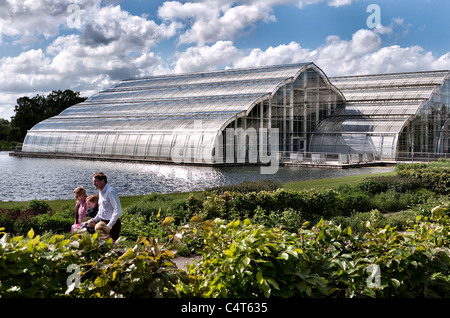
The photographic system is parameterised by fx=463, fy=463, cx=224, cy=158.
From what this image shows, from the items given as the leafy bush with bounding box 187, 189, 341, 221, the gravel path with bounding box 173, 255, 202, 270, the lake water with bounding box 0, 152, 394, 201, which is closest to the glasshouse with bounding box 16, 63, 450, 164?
the lake water with bounding box 0, 152, 394, 201

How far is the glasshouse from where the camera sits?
157 ft

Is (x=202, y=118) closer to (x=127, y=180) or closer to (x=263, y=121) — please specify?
(x=263, y=121)

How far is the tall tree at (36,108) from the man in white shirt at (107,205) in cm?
8764

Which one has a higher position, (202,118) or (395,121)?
(395,121)

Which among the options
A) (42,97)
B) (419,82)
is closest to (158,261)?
(419,82)

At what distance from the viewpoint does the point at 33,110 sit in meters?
96.8

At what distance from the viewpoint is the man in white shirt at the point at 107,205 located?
29.1 feet

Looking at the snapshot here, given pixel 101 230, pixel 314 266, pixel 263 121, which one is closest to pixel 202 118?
pixel 263 121

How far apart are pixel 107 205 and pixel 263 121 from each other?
140 feet

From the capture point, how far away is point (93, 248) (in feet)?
14.9

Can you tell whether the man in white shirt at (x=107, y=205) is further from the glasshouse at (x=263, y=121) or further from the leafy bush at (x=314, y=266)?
the glasshouse at (x=263, y=121)

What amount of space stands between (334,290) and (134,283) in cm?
190

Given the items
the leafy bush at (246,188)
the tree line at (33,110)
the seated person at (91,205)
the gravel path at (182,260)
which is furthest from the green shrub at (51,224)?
the tree line at (33,110)

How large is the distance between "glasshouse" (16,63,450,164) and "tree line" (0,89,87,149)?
2714 centimetres
